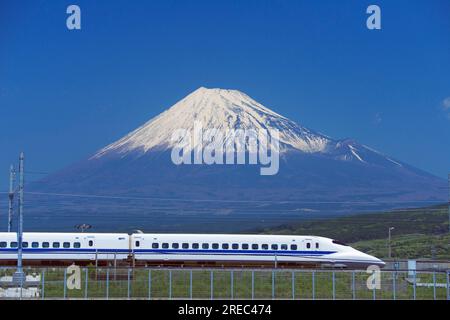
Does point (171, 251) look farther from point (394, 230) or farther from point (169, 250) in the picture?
point (394, 230)

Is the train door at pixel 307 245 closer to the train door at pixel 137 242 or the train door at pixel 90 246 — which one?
the train door at pixel 137 242

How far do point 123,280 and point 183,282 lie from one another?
7.43ft

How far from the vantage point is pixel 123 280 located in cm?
2912

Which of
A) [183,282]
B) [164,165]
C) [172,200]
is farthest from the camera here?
[164,165]

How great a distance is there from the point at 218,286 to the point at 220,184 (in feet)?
525

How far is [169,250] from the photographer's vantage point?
171ft

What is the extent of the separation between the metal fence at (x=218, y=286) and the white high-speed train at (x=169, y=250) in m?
21.1

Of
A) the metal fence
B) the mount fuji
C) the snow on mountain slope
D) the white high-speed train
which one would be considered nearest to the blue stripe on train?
the white high-speed train

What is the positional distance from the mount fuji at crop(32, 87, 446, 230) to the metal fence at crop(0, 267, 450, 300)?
5036 inches

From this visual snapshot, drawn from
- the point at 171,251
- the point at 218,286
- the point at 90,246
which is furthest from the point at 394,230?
the point at 218,286

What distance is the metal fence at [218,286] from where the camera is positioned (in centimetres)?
2584

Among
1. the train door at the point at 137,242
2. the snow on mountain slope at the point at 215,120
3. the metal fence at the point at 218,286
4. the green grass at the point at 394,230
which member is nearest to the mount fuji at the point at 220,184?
the snow on mountain slope at the point at 215,120
